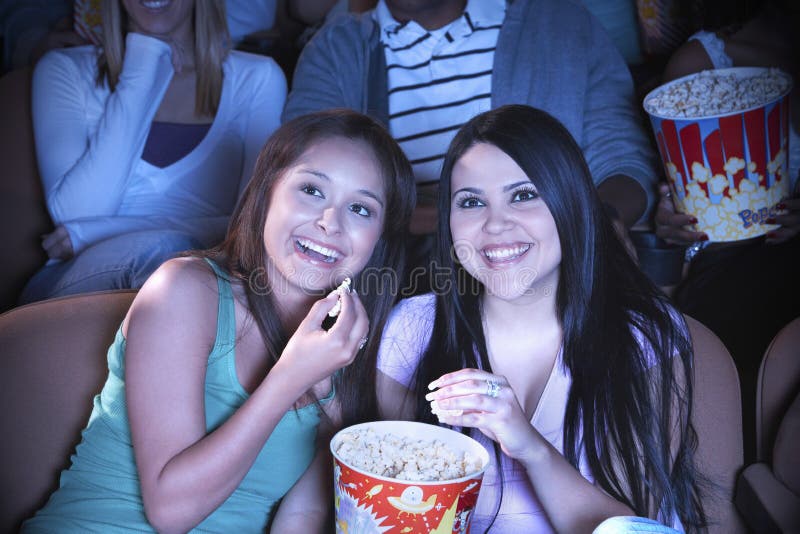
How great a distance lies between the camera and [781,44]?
224 centimetres

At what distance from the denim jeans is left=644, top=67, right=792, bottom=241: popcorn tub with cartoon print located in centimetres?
129

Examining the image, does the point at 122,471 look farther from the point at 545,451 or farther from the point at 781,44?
the point at 781,44

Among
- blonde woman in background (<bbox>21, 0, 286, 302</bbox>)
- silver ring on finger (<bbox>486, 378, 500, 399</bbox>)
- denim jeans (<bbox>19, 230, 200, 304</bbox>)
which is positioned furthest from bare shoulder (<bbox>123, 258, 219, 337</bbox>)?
blonde woman in background (<bbox>21, 0, 286, 302</bbox>)

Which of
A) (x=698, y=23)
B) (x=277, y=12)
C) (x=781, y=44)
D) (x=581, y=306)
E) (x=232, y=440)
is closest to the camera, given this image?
(x=232, y=440)

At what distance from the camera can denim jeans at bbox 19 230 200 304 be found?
202cm

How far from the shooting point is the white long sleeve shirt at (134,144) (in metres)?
2.38

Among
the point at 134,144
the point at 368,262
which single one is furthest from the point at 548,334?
the point at 134,144

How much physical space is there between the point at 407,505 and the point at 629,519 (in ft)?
0.91

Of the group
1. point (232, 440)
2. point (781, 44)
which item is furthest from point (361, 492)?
point (781, 44)

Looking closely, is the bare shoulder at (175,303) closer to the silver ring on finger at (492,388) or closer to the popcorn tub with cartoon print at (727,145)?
the silver ring on finger at (492,388)

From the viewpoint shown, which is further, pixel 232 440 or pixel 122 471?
pixel 122 471

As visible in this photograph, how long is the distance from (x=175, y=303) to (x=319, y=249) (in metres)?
0.28

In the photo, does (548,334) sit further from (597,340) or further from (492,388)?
(492,388)

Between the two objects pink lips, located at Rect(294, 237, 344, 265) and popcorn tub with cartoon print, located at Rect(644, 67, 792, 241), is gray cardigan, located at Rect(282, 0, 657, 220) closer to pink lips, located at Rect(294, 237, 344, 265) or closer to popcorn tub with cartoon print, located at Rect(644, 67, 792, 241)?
popcorn tub with cartoon print, located at Rect(644, 67, 792, 241)
